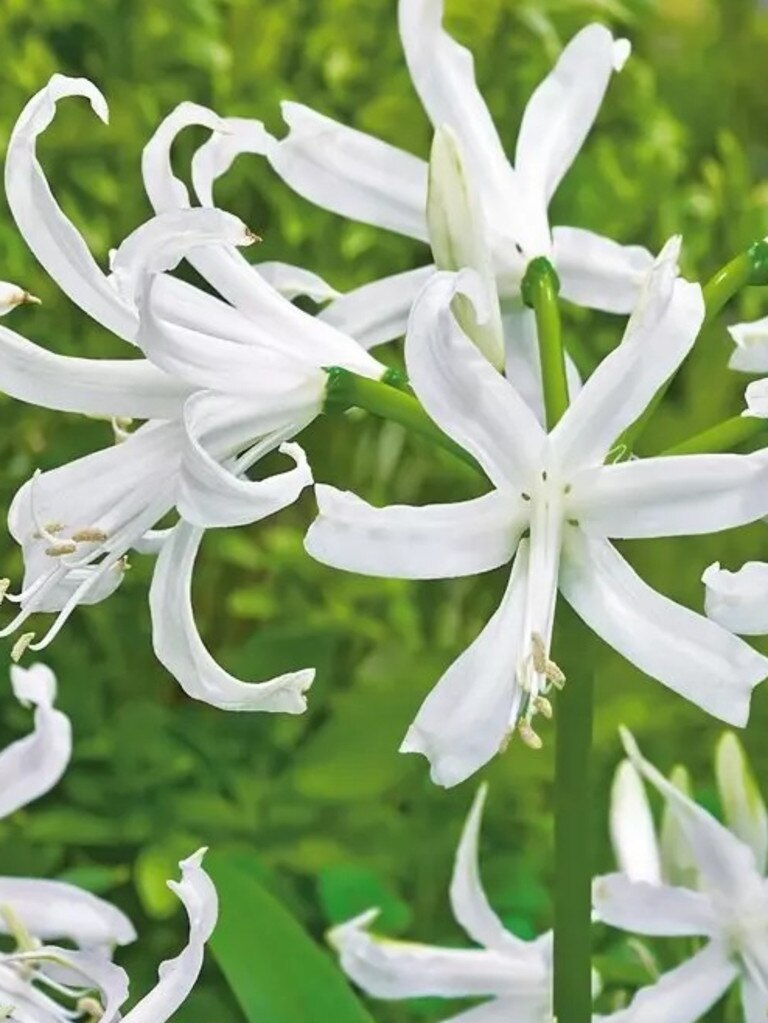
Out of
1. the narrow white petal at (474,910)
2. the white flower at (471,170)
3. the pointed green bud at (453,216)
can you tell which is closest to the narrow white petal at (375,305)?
the white flower at (471,170)

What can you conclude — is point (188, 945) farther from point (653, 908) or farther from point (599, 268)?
point (599, 268)

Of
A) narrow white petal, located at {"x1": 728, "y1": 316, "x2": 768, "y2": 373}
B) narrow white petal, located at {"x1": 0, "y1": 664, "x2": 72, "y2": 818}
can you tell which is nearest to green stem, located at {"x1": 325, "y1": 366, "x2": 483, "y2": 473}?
narrow white petal, located at {"x1": 728, "y1": 316, "x2": 768, "y2": 373}

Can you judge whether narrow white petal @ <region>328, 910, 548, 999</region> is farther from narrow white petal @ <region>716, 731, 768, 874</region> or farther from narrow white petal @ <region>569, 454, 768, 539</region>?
narrow white petal @ <region>569, 454, 768, 539</region>

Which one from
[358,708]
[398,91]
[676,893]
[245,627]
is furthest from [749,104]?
[676,893]

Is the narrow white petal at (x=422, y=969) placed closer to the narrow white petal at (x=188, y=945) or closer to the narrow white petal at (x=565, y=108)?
the narrow white petal at (x=188, y=945)

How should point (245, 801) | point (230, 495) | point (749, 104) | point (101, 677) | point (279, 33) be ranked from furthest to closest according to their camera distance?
point (749, 104), point (279, 33), point (101, 677), point (245, 801), point (230, 495)

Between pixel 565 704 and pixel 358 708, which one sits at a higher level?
pixel 358 708

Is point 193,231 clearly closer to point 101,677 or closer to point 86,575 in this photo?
point 86,575
